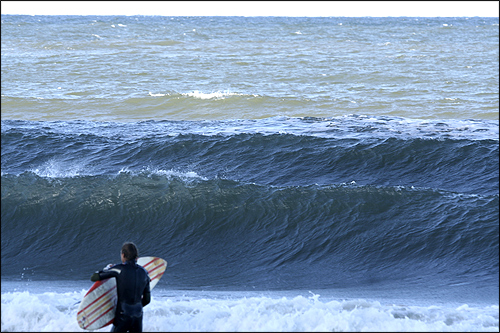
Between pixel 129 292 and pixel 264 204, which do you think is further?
pixel 264 204

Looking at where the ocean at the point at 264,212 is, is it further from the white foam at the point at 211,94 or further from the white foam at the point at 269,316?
the white foam at the point at 211,94

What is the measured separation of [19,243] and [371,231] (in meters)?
5.94

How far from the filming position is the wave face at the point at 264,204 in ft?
25.9

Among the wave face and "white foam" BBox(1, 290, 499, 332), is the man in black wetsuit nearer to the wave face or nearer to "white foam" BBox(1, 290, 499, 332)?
"white foam" BBox(1, 290, 499, 332)

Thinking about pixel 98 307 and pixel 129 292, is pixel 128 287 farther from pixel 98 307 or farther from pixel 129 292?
pixel 98 307

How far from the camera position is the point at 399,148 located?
11.4 m

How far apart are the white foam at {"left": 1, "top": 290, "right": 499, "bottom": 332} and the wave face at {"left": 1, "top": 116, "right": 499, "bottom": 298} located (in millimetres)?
1099

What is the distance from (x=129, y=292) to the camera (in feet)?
15.9

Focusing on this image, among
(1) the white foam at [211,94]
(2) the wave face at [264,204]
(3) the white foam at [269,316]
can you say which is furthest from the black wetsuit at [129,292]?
(1) the white foam at [211,94]

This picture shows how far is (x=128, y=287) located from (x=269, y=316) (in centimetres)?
177

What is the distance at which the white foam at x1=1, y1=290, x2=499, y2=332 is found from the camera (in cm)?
566

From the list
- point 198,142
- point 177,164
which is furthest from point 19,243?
point 198,142

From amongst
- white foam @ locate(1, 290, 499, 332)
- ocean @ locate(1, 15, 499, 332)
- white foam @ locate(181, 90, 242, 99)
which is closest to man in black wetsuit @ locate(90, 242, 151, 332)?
white foam @ locate(1, 290, 499, 332)

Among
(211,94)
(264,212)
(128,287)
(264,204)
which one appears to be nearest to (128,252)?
(128,287)
